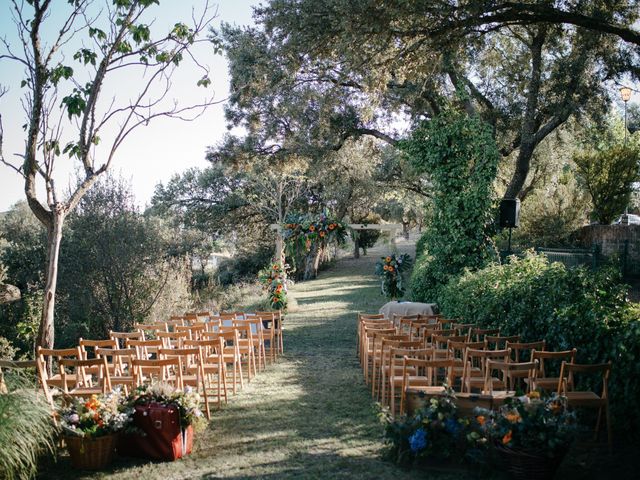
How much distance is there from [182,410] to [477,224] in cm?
930

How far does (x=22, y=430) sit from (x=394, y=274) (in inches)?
516

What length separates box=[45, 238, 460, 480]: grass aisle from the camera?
478 centimetres

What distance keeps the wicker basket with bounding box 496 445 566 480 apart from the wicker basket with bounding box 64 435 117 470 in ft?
10.7

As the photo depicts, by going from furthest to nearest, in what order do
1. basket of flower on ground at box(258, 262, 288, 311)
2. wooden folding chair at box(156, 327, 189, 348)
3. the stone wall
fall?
the stone wall
basket of flower on ground at box(258, 262, 288, 311)
wooden folding chair at box(156, 327, 189, 348)

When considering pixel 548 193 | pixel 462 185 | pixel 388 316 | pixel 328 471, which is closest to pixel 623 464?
pixel 328 471

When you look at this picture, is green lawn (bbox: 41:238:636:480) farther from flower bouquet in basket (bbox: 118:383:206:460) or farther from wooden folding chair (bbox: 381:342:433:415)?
wooden folding chair (bbox: 381:342:433:415)

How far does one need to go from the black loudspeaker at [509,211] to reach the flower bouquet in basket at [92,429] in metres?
9.87

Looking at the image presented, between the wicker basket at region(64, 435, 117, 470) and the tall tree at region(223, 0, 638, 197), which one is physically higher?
the tall tree at region(223, 0, 638, 197)

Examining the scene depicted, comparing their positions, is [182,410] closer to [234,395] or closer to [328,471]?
[328,471]

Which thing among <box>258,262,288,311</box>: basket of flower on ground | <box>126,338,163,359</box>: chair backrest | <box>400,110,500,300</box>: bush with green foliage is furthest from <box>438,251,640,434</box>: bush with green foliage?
<box>258,262,288,311</box>: basket of flower on ground

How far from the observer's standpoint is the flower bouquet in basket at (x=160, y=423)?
16.5 ft

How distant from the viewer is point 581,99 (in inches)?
538

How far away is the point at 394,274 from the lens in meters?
16.8

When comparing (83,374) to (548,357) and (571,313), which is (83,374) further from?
(571,313)
